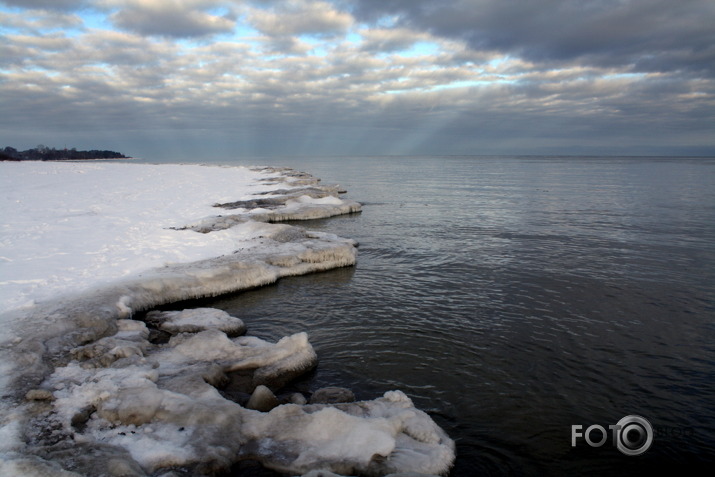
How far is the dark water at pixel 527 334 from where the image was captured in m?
8.59

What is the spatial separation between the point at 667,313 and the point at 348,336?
10.5 meters

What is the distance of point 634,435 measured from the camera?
867 centimetres

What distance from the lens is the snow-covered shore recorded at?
7.12m

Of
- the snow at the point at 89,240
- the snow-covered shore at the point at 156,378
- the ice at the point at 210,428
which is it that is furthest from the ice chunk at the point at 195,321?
the snow at the point at 89,240

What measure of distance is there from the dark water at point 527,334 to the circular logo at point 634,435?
0.17m

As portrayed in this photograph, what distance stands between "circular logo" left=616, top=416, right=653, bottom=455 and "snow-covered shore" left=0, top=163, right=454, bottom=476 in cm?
347

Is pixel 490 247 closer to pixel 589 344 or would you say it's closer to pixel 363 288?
pixel 363 288

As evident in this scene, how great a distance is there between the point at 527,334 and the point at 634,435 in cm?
462

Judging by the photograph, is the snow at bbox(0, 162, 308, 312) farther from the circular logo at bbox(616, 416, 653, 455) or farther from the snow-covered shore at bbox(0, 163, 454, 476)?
the circular logo at bbox(616, 416, 653, 455)

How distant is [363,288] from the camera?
17.8 metres

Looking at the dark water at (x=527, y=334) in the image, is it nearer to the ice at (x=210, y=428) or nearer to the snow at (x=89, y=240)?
the ice at (x=210, y=428)

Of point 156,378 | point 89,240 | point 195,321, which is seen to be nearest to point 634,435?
point 156,378

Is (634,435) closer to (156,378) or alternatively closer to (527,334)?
(527,334)

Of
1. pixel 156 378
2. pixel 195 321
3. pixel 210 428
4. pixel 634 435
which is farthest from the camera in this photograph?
pixel 195 321
